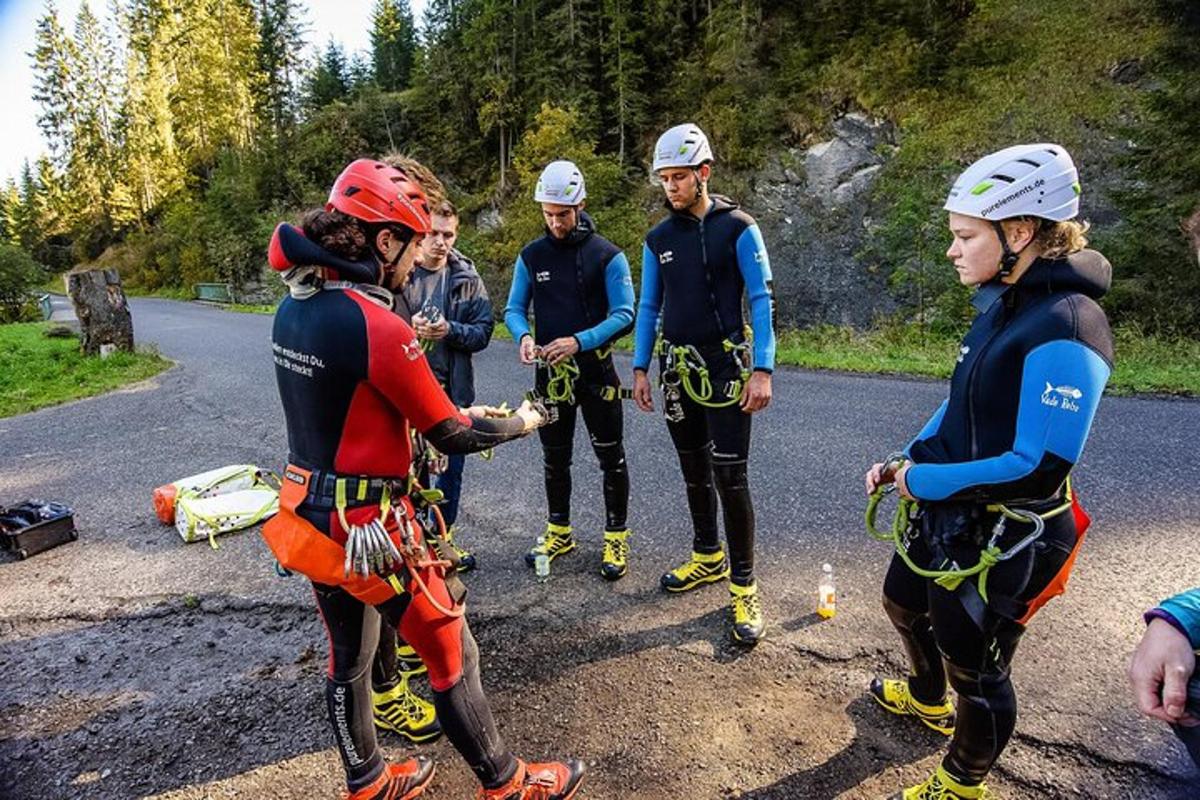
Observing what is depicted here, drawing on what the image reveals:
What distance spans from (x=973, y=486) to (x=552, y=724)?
2.19 metres

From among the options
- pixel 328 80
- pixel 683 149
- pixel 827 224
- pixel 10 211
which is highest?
pixel 328 80

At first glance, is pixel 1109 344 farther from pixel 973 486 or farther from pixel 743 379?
pixel 743 379

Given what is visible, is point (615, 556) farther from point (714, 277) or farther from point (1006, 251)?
point (1006, 251)

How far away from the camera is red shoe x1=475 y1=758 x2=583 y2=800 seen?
8.48 feet

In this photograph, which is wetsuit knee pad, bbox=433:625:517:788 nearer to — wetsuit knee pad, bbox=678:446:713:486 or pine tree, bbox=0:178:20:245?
wetsuit knee pad, bbox=678:446:713:486

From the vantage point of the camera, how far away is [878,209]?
18.0 metres

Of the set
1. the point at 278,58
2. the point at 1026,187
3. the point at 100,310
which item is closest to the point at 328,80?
the point at 278,58

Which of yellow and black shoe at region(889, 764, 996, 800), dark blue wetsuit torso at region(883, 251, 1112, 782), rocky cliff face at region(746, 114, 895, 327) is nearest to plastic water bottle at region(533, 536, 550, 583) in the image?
yellow and black shoe at region(889, 764, 996, 800)

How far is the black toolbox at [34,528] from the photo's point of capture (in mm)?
5395

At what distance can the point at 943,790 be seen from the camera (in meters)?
2.51

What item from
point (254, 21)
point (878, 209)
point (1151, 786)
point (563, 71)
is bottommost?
point (1151, 786)

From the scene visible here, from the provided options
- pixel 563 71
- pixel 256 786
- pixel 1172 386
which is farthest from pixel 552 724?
pixel 563 71

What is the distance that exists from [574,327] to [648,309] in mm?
545

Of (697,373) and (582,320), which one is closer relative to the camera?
(697,373)
